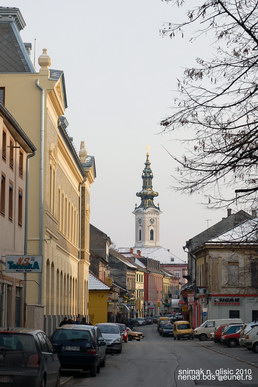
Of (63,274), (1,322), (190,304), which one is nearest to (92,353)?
(1,322)

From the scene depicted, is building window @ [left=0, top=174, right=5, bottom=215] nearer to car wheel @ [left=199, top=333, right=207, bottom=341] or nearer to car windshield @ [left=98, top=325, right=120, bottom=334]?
car windshield @ [left=98, top=325, right=120, bottom=334]

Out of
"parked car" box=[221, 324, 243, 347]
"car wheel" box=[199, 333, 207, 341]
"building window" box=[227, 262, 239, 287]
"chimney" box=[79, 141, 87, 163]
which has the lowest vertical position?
"car wheel" box=[199, 333, 207, 341]

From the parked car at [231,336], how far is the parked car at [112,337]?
11.6m

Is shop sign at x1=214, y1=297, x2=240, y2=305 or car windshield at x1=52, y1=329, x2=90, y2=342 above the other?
shop sign at x1=214, y1=297, x2=240, y2=305

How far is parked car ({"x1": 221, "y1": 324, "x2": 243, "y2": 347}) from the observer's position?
166 feet

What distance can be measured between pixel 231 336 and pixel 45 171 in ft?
57.1

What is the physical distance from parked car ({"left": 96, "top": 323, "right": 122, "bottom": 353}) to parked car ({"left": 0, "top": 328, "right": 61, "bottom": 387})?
2212 centimetres

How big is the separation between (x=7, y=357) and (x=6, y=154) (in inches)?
594

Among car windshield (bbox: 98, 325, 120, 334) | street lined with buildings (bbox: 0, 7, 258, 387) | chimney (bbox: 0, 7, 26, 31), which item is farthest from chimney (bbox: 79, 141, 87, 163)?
car windshield (bbox: 98, 325, 120, 334)

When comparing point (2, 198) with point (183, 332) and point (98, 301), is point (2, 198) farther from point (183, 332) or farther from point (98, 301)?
point (98, 301)

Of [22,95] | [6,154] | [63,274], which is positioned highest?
[22,95]

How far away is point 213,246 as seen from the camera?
72.0 metres

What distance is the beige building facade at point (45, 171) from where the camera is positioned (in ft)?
131

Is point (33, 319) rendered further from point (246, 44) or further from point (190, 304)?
point (190, 304)
